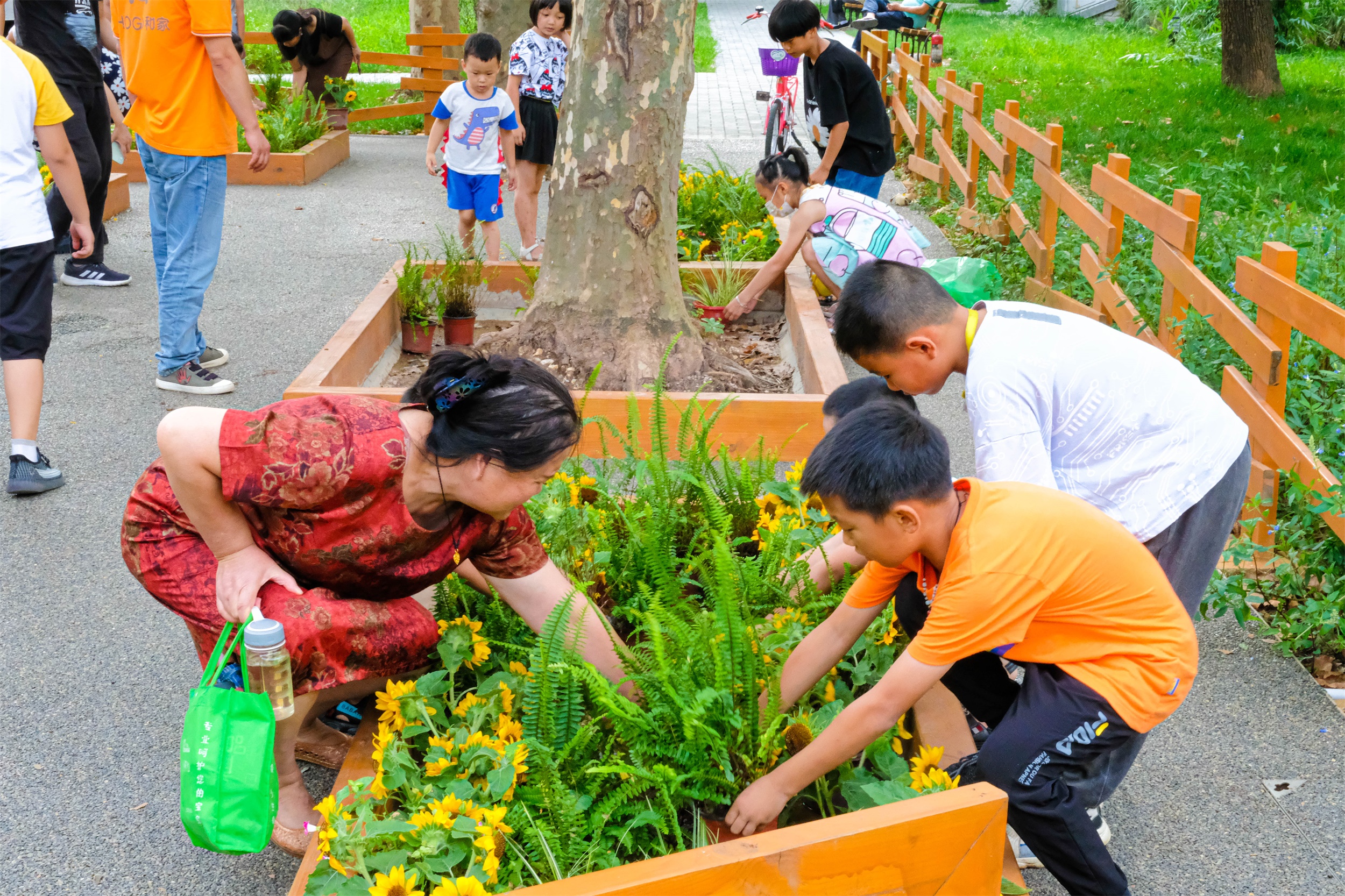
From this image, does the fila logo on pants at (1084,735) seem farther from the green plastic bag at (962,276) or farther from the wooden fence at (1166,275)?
the green plastic bag at (962,276)

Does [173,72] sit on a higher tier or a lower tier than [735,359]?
higher

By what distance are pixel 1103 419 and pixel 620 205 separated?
9.74ft

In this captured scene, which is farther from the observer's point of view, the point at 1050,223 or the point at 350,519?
the point at 1050,223

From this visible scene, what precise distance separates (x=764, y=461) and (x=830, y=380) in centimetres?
120

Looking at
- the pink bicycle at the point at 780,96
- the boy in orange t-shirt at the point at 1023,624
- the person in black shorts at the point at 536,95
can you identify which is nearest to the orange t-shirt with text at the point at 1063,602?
the boy in orange t-shirt at the point at 1023,624

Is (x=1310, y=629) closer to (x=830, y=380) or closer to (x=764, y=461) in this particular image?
(x=764, y=461)

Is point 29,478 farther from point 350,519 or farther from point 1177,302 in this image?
point 1177,302

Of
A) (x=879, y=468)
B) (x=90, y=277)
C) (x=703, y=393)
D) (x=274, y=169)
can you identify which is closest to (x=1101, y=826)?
(x=879, y=468)

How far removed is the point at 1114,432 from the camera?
2.54 metres

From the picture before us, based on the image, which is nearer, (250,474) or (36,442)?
(250,474)

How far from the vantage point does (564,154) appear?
5129 millimetres

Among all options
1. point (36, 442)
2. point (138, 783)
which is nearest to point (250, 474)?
point (138, 783)

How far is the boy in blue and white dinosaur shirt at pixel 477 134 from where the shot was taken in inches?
255

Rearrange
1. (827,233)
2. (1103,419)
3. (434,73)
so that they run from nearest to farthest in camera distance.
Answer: (1103,419), (827,233), (434,73)
